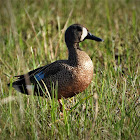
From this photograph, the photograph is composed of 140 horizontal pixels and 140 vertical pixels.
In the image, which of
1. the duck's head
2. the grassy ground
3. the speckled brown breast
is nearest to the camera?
the grassy ground

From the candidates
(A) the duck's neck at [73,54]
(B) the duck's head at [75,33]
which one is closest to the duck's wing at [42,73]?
(A) the duck's neck at [73,54]

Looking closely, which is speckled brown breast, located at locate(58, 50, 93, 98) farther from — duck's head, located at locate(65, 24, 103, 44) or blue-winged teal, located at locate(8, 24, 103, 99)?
duck's head, located at locate(65, 24, 103, 44)

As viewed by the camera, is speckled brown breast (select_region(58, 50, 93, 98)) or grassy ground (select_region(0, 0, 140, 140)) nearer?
grassy ground (select_region(0, 0, 140, 140))

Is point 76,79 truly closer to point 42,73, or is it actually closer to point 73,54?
point 73,54

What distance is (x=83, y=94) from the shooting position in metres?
3.55

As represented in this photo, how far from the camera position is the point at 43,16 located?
6.34 meters

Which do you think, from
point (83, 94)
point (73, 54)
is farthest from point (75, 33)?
point (83, 94)

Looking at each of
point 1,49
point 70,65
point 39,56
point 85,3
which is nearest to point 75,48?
point 70,65

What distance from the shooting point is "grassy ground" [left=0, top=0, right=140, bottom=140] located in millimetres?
2537

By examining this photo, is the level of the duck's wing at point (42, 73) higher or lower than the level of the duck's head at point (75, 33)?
lower

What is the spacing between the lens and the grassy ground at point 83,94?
2.54m

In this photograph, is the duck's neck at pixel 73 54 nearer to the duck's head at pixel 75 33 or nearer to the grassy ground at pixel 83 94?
the duck's head at pixel 75 33

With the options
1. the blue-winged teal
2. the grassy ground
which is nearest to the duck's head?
the blue-winged teal

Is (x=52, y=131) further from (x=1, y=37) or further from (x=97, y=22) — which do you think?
(x=97, y=22)
